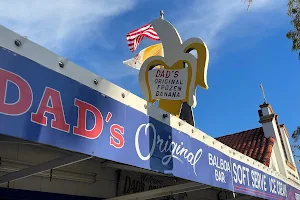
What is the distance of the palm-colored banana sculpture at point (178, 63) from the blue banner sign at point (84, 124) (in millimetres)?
1204

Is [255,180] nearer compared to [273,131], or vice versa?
[255,180]

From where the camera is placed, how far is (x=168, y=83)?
683 centimetres

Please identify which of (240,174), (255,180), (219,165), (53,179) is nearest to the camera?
(53,179)

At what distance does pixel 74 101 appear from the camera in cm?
353

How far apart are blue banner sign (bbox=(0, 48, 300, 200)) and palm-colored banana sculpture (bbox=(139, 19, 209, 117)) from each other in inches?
47.4

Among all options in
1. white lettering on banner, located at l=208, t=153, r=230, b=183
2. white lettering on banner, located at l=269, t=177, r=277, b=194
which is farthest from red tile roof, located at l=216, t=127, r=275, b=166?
white lettering on banner, located at l=208, t=153, r=230, b=183

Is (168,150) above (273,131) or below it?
below

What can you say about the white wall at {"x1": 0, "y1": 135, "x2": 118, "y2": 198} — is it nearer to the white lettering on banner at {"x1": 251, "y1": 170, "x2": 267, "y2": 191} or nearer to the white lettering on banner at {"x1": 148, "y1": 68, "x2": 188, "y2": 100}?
the white lettering on banner at {"x1": 148, "y1": 68, "x2": 188, "y2": 100}

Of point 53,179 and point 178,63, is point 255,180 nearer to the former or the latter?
point 178,63

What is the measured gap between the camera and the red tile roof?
16.3 m

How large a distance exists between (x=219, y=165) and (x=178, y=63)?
2256 mm

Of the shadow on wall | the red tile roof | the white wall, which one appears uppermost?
the red tile roof

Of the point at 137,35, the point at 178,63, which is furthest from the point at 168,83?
the point at 137,35

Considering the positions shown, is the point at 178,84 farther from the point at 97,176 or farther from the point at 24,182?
the point at 24,182
